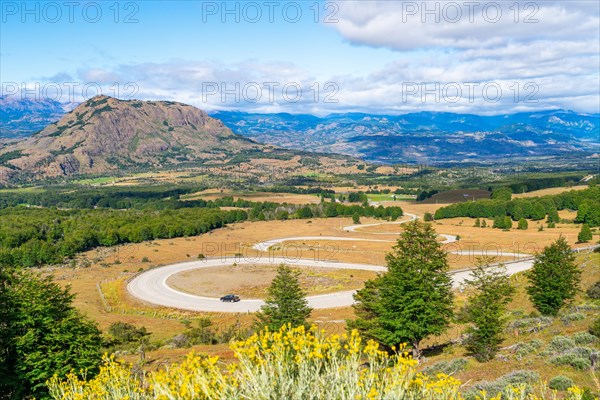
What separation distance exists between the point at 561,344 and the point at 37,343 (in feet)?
99.7

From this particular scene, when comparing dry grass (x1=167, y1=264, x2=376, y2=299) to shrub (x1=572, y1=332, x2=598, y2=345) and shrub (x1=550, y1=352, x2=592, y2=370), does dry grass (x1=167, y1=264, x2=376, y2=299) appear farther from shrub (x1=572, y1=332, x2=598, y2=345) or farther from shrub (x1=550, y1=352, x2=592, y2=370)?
shrub (x1=550, y1=352, x2=592, y2=370)

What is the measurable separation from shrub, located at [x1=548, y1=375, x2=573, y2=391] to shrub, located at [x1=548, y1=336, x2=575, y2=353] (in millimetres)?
6686

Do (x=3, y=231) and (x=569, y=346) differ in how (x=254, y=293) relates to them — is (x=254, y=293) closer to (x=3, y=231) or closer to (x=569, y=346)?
(x=569, y=346)

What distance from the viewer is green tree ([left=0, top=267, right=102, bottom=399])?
837 inches

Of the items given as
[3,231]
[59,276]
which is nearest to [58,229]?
[3,231]

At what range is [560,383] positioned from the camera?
59.2 feet

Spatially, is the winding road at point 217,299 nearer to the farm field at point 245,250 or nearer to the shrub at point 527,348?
the farm field at point 245,250

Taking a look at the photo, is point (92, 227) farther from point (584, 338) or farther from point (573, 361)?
point (573, 361)

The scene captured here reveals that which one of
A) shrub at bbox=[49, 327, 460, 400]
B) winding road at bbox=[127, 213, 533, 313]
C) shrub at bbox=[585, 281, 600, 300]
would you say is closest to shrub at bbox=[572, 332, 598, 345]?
shrub at bbox=[585, 281, 600, 300]

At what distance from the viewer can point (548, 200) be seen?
501 feet

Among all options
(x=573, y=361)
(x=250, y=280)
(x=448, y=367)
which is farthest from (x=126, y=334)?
(x=573, y=361)

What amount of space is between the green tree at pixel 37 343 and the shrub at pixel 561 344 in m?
26.4

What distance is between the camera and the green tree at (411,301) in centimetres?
3058

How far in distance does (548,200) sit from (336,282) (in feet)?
375
